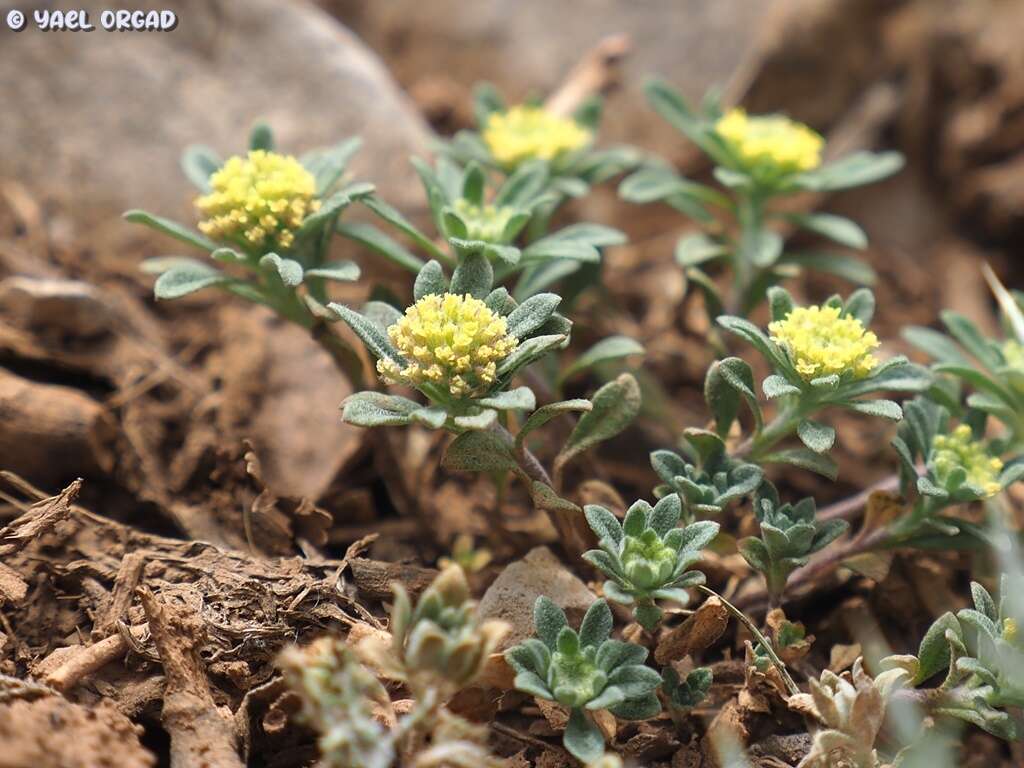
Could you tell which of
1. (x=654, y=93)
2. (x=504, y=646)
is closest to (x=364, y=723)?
(x=504, y=646)

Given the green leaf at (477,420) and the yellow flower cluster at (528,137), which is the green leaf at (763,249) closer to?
the yellow flower cluster at (528,137)

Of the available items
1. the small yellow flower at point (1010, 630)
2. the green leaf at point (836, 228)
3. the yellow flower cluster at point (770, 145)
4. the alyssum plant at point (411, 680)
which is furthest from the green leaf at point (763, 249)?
the alyssum plant at point (411, 680)

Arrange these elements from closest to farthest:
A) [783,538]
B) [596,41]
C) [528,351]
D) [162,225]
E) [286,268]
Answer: [528,351]
[783,538]
[286,268]
[162,225]
[596,41]

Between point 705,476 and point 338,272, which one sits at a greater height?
point 338,272

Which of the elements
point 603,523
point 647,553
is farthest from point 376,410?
point 647,553

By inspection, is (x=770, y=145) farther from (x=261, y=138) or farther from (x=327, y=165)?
(x=261, y=138)

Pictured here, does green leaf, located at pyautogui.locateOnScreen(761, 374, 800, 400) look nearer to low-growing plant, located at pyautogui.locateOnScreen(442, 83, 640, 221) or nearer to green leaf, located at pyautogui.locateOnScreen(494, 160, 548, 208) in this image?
green leaf, located at pyautogui.locateOnScreen(494, 160, 548, 208)

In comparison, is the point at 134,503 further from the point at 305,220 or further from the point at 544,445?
the point at 544,445
